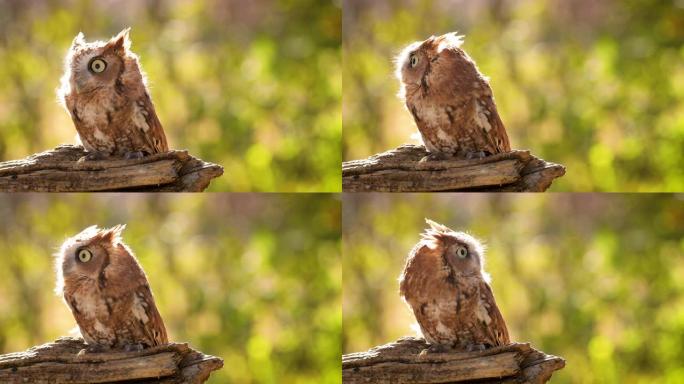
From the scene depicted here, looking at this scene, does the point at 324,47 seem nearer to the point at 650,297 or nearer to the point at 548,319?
the point at 548,319

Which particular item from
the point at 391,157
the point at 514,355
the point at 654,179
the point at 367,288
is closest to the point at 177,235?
the point at 367,288

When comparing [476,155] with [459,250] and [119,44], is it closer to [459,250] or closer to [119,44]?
[459,250]

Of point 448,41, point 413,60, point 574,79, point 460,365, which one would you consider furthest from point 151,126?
point 574,79

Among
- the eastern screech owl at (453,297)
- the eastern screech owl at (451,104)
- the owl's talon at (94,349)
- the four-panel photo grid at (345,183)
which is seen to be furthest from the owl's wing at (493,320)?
the owl's talon at (94,349)

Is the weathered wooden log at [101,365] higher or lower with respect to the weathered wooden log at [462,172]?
lower

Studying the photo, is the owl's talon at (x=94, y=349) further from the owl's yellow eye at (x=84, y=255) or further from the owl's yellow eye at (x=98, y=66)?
the owl's yellow eye at (x=98, y=66)

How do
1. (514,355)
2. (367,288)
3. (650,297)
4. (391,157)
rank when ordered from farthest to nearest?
(650,297), (367,288), (391,157), (514,355)

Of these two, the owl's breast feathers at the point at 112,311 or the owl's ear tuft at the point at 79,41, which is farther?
the owl's ear tuft at the point at 79,41
